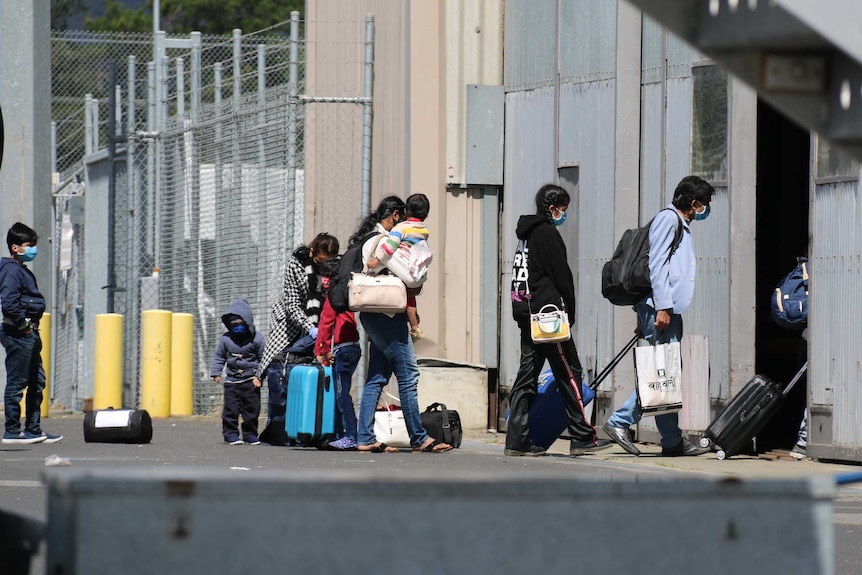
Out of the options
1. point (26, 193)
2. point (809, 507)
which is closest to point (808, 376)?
point (809, 507)

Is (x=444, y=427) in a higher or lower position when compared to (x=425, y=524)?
lower

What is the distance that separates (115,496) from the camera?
2.96 metres

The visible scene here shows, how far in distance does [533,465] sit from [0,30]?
33.3ft

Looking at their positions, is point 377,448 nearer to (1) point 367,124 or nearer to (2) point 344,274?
(2) point 344,274

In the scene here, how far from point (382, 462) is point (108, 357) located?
8.15m

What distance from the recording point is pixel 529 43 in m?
14.2

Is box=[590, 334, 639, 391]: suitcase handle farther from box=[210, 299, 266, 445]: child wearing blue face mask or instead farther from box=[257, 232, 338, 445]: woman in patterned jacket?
box=[210, 299, 266, 445]: child wearing blue face mask

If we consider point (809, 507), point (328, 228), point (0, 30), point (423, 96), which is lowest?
point (809, 507)

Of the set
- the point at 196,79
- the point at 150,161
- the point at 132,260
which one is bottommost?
the point at 132,260

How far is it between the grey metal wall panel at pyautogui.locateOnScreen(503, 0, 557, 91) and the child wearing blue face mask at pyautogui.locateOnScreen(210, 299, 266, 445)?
324 centimetres

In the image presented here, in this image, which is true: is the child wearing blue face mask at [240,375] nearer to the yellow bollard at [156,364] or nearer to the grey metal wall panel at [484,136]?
the grey metal wall panel at [484,136]

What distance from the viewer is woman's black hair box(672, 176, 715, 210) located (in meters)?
10.9

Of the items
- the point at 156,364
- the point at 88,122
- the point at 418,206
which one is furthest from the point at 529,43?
the point at 88,122

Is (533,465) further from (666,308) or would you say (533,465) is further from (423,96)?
(423,96)
